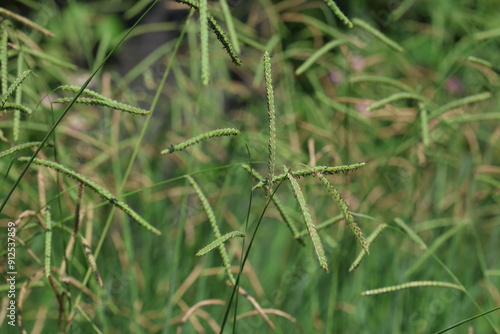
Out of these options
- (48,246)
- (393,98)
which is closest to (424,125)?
(393,98)

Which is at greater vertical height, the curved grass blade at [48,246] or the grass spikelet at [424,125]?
the grass spikelet at [424,125]

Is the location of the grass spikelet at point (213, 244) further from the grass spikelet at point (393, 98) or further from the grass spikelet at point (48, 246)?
the grass spikelet at point (393, 98)

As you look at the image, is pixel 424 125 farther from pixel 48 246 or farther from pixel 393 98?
pixel 48 246

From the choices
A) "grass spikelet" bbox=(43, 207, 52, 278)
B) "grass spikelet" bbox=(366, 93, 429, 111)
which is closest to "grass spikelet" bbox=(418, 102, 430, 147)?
"grass spikelet" bbox=(366, 93, 429, 111)

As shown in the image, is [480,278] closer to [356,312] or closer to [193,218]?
[356,312]

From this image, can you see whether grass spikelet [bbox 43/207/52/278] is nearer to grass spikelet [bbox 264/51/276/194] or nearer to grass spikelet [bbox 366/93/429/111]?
grass spikelet [bbox 264/51/276/194]

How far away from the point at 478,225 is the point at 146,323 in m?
1.12

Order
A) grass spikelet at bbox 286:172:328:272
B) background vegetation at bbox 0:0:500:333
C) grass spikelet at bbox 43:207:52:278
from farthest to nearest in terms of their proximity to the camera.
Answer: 1. background vegetation at bbox 0:0:500:333
2. grass spikelet at bbox 43:207:52:278
3. grass spikelet at bbox 286:172:328:272

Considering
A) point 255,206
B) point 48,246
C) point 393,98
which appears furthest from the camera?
point 255,206

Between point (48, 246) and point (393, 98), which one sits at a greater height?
point (393, 98)

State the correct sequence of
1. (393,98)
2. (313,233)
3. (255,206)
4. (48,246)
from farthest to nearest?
(255,206) → (393,98) → (48,246) → (313,233)

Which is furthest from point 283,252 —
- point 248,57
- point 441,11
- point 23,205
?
point 441,11

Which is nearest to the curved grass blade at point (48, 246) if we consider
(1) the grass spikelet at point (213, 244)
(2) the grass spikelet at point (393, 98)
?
(1) the grass spikelet at point (213, 244)

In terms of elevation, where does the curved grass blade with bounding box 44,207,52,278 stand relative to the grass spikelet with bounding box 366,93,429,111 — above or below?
below
